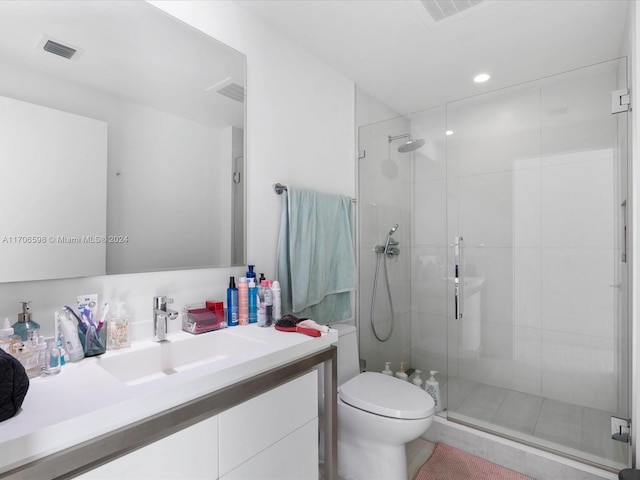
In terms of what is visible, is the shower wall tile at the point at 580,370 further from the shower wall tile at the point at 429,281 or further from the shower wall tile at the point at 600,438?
the shower wall tile at the point at 429,281

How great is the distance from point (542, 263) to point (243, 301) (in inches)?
68.3

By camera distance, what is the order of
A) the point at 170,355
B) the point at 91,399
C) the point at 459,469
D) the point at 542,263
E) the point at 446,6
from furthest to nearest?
1. the point at 542,263
2. the point at 459,469
3. the point at 446,6
4. the point at 170,355
5. the point at 91,399

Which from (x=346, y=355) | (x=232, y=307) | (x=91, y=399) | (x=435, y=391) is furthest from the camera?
→ (x=435, y=391)

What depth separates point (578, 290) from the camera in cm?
191

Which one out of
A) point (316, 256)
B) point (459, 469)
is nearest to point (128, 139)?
point (316, 256)

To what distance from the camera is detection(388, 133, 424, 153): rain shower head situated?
2377 mm

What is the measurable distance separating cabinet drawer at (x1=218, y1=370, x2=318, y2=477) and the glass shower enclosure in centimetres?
125

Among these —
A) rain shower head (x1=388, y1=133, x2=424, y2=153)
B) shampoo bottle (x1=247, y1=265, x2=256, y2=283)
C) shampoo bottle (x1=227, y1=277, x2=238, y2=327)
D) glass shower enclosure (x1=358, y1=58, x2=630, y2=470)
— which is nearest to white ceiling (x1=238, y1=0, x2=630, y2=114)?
glass shower enclosure (x1=358, y1=58, x2=630, y2=470)

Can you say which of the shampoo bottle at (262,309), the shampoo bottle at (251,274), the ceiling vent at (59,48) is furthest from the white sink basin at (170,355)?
the ceiling vent at (59,48)

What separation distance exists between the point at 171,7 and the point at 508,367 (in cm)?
259

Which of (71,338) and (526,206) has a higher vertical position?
(526,206)

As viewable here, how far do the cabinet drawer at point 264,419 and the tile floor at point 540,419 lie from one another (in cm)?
126

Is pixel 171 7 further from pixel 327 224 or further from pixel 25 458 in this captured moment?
pixel 25 458

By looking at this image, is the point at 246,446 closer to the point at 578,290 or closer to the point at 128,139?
the point at 128,139
